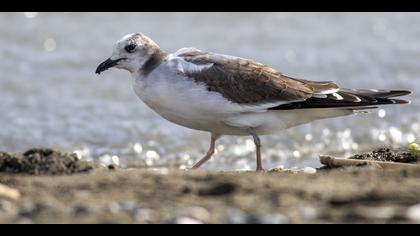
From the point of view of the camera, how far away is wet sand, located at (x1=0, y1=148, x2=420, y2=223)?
4711mm

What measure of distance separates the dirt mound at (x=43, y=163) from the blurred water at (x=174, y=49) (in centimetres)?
368

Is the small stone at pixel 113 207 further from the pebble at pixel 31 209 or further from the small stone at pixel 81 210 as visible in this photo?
the pebble at pixel 31 209

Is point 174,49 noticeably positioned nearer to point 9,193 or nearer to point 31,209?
point 9,193

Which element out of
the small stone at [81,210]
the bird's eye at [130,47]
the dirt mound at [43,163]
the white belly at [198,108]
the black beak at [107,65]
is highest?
the bird's eye at [130,47]

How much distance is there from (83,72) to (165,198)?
28.5 ft

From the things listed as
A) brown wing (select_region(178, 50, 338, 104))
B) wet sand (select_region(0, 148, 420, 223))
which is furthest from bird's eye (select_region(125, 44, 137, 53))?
wet sand (select_region(0, 148, 420, 223))

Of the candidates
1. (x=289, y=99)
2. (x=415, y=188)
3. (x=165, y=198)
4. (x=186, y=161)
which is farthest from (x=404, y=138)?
(x=165, y=198)

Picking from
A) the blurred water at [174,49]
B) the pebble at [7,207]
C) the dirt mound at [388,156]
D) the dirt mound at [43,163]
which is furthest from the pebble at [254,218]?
the blurred water at [174,49]

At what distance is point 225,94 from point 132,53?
968 mm

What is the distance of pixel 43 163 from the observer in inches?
236

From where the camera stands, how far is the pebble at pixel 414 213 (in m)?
4.67

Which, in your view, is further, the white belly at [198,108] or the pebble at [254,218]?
the white belly at [198,108]

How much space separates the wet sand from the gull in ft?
4.53

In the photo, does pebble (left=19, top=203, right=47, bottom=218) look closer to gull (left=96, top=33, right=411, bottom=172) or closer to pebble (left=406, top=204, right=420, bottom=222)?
pebble (left=406, top=204, right=420, bottom=222)
